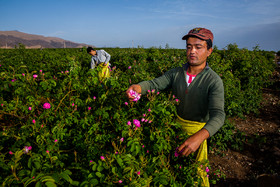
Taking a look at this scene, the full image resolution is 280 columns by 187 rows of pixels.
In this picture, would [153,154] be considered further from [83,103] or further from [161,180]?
[83,103]

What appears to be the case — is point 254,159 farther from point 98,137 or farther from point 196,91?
point 98,137

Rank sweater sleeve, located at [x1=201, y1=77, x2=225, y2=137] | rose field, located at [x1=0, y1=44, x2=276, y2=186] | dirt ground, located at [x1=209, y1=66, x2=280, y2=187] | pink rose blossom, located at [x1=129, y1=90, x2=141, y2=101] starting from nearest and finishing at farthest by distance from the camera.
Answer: rose field, located at [x1=0, y1=44, x2=276, y2=186] → sweater sleeve, located at [x1=201, y1=77, x2=225, y2=137] → pink rose blossom, located at [x1=129, y1=90, x2=141, y2=101] → dirt ground, located at [x1=209, y1=66, x2=280, y2=187]

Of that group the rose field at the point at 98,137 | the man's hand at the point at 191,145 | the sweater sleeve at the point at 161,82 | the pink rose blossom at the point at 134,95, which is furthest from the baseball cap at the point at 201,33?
the man's hand at the point at 191,145

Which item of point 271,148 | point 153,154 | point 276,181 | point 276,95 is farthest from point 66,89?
point 276,95

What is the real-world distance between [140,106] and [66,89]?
1071mm

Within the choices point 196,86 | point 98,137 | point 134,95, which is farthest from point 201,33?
point 98,137

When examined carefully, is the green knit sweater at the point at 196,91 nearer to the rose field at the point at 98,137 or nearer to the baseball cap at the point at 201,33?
the rose field at the point at 98,137

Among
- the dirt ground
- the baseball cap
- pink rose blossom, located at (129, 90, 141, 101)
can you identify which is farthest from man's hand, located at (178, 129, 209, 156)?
the dirt ground

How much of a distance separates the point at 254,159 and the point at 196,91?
9.70ft

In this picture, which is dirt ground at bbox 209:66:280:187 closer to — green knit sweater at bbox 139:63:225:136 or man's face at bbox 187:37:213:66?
green knit sweater at bbox 139:63:225:136

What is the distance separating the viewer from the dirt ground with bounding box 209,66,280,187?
9.48 ft

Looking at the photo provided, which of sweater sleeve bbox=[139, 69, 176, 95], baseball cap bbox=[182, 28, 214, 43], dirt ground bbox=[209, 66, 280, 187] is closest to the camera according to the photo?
baseball cap bbox=[182, 28, 214, 43]

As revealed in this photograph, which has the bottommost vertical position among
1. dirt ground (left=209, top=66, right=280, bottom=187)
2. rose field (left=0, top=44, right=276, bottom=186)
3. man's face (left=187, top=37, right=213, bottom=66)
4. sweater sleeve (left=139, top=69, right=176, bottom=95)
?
dirt ground (left=209, top=66, right=280, bottom=187)

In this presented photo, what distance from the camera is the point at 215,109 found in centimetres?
141
